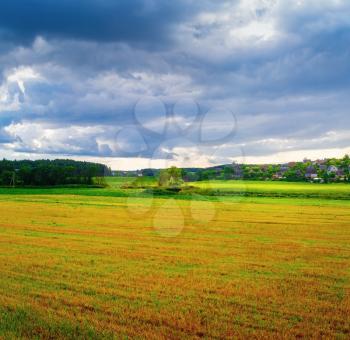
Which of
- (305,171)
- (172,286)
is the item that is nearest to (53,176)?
(305,171)

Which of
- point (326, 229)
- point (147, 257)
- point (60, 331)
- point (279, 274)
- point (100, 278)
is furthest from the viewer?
point (326, 229)

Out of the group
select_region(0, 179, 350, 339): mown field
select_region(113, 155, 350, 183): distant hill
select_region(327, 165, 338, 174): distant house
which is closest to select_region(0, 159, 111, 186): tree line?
select_region(113, 155, 350, 183): distant hill

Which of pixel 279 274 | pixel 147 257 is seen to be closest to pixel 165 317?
pixel 279 274

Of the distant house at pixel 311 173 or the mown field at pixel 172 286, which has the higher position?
the distant house at pixel 311 173

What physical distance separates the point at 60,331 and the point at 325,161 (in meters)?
117

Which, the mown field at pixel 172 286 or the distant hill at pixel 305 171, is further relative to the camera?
the distant hill at pixel 305 171

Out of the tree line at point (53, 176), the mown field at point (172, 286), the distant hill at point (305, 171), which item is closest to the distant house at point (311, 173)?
the distant hill at point (305, 171)

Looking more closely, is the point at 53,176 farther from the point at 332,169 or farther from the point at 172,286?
the point at 172,286

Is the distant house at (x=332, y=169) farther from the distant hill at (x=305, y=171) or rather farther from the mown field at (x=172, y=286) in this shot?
the mown field at (x=172, y=286)

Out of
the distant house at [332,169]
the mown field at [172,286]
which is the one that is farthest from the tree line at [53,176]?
the mown field at [172,286]

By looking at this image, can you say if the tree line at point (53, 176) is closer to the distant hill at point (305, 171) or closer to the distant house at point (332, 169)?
the distant hill at point (305, 171)

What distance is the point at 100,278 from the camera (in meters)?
14.3

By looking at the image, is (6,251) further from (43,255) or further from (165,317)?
(165,317)

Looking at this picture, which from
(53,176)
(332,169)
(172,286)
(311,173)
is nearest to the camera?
(172,286)
